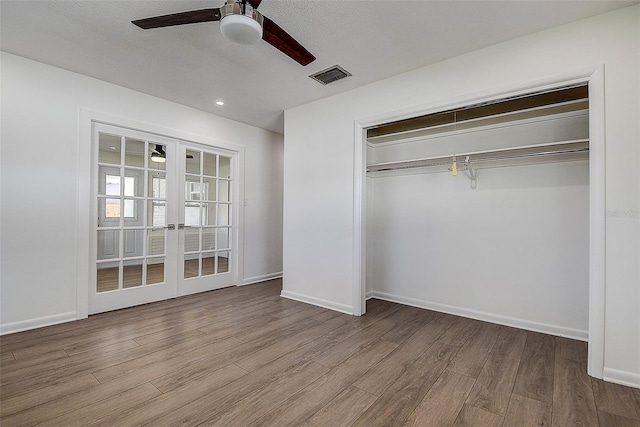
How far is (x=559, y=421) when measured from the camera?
1686 mm

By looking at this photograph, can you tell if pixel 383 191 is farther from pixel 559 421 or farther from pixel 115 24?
pixel 115 24

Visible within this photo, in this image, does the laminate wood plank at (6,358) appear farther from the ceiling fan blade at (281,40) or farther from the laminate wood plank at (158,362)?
the ceiling fan blade at (281,40)

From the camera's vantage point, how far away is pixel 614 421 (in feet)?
5.56

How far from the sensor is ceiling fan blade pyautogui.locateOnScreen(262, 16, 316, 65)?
1.98m

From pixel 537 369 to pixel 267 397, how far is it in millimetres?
2015

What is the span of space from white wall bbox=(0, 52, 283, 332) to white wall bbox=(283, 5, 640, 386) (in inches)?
89.6

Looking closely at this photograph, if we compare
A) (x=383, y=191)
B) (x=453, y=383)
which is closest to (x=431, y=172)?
(x=383, y=191)

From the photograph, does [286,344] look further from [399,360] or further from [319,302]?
[319,302]

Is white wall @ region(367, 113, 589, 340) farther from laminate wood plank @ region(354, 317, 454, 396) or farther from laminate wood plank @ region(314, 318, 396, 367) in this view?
laminate wood plank @ region(314, 318, 396, 367)

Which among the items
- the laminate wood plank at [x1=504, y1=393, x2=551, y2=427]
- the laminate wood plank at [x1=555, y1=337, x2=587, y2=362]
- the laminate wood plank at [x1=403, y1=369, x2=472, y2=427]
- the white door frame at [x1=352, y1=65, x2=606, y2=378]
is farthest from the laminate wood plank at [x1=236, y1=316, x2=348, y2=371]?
the white door frame at [x1=352, y1=65, x2=606, y2=378]

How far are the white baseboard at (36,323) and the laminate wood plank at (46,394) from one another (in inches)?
55.2

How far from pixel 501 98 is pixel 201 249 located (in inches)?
161

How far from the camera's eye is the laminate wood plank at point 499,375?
1.86 metres

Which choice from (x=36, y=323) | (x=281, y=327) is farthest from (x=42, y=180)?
(x=281, y=327)
